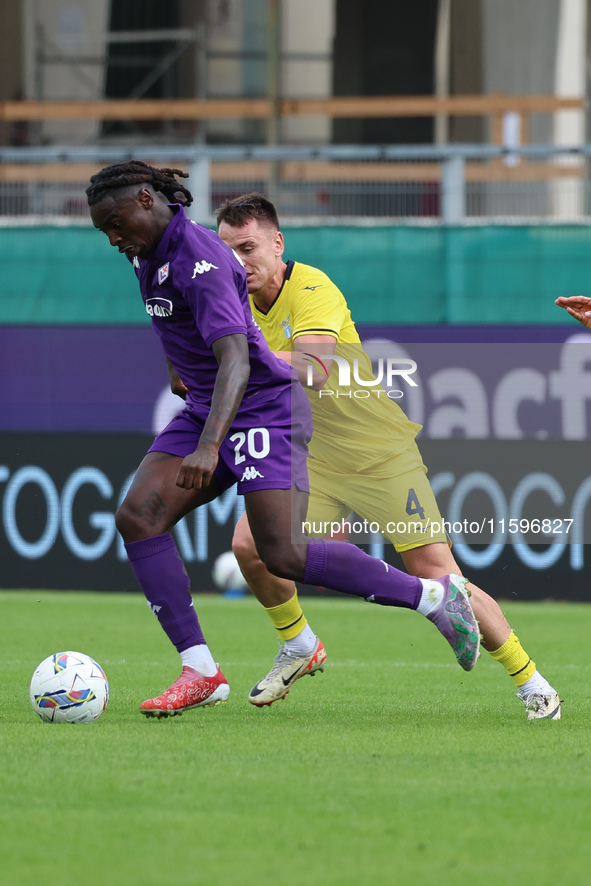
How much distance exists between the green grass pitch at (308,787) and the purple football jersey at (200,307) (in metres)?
1.27

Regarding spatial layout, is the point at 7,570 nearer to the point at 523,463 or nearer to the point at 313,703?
the point at 523,463

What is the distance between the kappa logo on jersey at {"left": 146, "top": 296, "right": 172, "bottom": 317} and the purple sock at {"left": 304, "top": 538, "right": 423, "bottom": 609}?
102cm

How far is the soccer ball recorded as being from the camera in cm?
485

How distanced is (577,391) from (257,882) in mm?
8720

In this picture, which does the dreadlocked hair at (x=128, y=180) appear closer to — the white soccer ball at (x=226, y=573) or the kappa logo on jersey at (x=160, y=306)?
the kappa logo on jersey at (x=160, y=306)

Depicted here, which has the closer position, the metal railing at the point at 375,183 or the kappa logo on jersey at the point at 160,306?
the kappa logo on jersey at the point at 160,306

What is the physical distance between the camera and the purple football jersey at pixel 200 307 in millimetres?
4820

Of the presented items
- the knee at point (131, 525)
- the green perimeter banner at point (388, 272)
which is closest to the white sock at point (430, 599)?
the knee at point (131, 525)

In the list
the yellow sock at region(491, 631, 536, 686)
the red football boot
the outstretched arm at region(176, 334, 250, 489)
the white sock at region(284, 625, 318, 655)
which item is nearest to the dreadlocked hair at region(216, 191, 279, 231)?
the outstretched arm at region(176, 334, 250, 489)

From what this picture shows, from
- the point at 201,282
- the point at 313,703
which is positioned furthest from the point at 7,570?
the point at 201,282

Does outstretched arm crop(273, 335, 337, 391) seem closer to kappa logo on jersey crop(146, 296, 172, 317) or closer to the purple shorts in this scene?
the purple shorts

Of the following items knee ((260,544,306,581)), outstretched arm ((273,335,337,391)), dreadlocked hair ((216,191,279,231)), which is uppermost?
dreadlocked hair ((216,191,279,231))

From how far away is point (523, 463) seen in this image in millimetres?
8266

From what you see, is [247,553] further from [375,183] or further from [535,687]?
[375,183]
